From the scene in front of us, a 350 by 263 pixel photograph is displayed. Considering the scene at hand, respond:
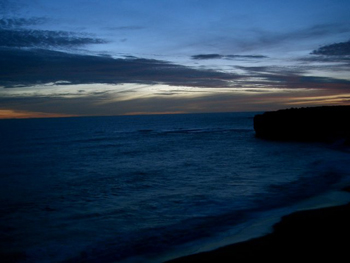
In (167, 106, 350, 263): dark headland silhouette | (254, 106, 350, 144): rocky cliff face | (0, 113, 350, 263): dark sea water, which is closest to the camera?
(167, 106, 350, 263): dark headland silhouette

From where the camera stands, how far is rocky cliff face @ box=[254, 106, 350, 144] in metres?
42.1

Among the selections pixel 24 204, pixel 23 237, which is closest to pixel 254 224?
pixel 23 237

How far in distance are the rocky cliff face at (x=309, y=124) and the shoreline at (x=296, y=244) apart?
3460 cm

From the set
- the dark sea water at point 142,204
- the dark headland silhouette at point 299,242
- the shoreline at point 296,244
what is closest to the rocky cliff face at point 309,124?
the dark sea water at point 142,204

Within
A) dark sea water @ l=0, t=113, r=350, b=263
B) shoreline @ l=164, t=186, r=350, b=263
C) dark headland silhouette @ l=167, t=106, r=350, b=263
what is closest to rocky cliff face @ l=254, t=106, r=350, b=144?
dark sea water @ l=0, t=113, r=350, b=263

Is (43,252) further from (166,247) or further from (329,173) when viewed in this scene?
A: (329,173)

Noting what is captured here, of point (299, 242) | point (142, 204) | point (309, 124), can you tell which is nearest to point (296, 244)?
point (299, 242)

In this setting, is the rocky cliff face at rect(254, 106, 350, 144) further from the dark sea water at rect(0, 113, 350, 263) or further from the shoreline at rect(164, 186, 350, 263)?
the shoreline at rect(164, 186, 350, 263)

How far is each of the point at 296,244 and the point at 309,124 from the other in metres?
41.5

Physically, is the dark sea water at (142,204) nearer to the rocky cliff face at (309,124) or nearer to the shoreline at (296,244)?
the shoreline at (296,244)

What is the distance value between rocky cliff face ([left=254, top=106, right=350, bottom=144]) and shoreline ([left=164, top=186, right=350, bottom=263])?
34596 mm

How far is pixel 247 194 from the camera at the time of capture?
48.0ft

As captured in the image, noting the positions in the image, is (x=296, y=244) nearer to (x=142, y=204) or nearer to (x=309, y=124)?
(x=142, y=204)

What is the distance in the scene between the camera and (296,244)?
739cm
